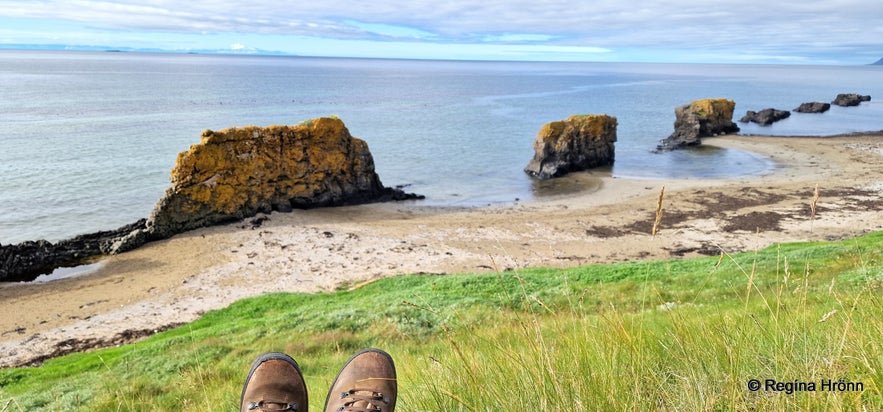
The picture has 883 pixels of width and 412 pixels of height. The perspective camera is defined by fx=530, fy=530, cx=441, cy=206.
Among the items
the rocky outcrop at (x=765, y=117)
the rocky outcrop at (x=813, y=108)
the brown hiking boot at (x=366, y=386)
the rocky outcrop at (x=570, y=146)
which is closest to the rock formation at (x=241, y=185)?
the rocky outcrop at (x=570, y=146)

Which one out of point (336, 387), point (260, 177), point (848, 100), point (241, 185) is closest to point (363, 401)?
point (336, 387)

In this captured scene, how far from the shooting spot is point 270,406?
10.9 feet

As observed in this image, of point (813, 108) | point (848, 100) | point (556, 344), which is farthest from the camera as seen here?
point (848, 100)

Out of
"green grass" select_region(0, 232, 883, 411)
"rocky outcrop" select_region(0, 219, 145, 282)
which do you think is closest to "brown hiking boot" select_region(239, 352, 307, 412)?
"green grass" select_region(0, 232, 883, 411)

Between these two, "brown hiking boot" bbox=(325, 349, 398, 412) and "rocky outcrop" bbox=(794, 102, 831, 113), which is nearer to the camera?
"brown hiking boot" bbox=(325, 349, 398, 412)

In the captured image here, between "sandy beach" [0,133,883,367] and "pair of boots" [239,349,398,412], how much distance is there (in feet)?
40.5

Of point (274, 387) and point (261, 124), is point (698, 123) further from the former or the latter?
point (274, 387)

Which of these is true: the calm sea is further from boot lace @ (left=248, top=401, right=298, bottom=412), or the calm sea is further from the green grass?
boot lace @ (left=248, top=401, right=298, bottom=412)

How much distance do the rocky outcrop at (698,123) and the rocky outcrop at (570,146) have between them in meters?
14.4

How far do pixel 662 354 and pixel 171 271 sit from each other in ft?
78.1

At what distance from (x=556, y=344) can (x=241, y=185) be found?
2842 cm

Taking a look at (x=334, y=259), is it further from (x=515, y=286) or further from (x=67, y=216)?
(x=67, y=216)

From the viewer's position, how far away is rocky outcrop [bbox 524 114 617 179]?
45031 mm

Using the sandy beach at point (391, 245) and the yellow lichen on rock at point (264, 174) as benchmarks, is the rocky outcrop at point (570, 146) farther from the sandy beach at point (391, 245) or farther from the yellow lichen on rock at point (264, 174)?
the yellow lichen on rock at point (264, 174)
